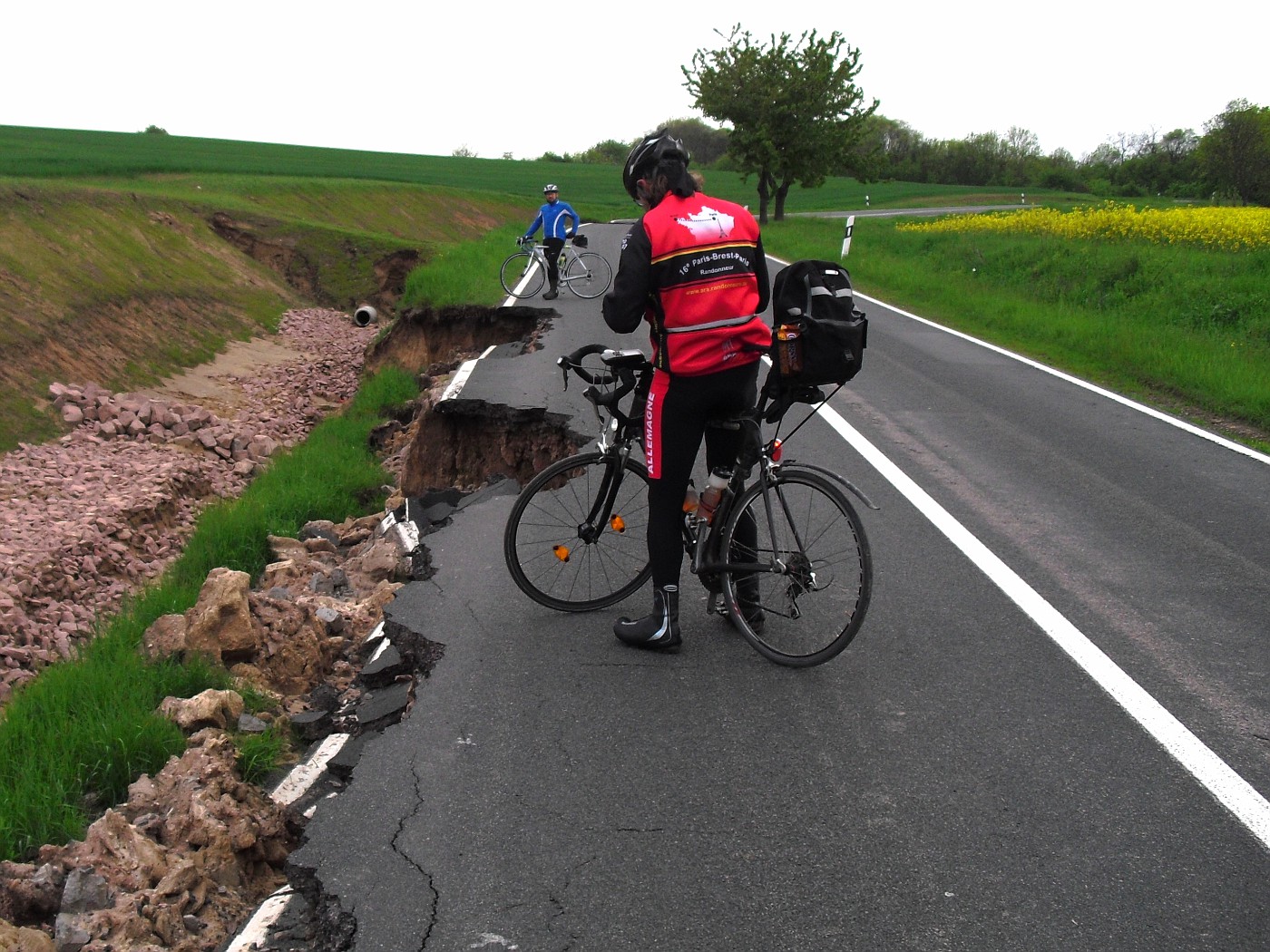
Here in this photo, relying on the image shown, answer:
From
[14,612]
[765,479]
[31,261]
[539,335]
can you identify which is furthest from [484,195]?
[765,479]

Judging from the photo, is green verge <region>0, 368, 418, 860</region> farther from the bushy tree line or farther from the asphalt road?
the bushy tree line

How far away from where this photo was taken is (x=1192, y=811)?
3.52 m

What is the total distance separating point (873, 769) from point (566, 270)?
46.7 ft

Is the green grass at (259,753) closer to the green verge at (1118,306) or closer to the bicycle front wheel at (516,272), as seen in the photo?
the green verge at (1118,306)

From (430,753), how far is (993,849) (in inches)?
78.4

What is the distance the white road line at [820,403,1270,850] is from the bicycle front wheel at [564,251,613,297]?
35.9ft

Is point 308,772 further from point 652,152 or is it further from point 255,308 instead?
point 255,308

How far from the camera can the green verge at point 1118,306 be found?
11078mm

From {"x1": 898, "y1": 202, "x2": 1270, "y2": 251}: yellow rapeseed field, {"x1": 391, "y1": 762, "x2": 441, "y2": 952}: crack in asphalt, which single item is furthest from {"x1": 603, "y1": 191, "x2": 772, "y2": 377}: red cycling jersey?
{"x1": 898, "y1": 202, "x2": 1270, "y2": 251}: yellow rapeseed field

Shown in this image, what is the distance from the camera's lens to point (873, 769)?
3.83 metres

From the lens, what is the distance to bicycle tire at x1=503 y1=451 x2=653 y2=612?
205 inches

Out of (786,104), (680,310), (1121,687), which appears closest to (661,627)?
(680,310)

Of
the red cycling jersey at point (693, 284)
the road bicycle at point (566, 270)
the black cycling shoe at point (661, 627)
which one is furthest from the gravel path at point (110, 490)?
the red cycling jersey at point (693, 284)

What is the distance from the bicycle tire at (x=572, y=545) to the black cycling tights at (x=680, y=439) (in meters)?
0.35
